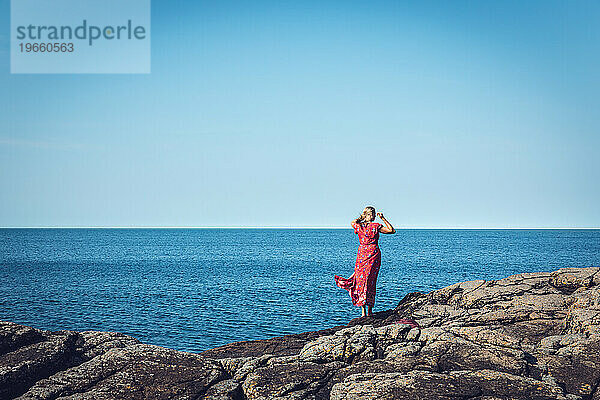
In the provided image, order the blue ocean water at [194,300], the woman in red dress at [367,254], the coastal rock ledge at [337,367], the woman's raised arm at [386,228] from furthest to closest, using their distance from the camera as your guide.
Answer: the blue ocean water at [194,300]
the woman in red dress at [367,254]
the woman's raised arm at [386,228]
the coastal rock ledge at [337,367]

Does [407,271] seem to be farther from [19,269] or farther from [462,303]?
[19,269]

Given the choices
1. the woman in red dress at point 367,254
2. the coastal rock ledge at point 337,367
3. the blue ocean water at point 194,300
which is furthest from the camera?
the blue ocean water at point 194,300

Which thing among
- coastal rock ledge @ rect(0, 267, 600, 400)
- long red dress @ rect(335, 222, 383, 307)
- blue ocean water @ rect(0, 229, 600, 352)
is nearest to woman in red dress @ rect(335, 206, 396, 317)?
long red dress @ rect(335, 222, 383, 307)

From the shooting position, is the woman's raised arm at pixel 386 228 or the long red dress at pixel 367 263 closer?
the woman's raised arm at pixel 386 228

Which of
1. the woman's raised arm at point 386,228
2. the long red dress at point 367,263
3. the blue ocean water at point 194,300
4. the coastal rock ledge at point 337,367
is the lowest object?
the blue ocean water at point 194,300

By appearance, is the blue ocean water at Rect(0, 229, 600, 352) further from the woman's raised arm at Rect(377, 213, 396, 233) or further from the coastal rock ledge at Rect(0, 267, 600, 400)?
the coastal rock ledge at Rect(0, 267, 600, 400)

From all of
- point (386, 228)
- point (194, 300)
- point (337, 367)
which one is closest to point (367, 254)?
point (386, 228)

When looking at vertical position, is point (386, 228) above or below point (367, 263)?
above

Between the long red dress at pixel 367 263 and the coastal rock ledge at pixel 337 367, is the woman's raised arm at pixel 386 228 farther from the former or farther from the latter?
the coastal rock ledge at pixel 337 367

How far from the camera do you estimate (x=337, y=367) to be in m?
7.91

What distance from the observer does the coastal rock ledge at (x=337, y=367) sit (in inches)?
269

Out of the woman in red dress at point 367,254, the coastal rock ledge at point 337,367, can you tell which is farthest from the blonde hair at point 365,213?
the coastal rock ledge at point 337,367

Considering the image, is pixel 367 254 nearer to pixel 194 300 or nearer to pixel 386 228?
pixel 386 228

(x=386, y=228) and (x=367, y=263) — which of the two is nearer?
(x=386, y=228)
